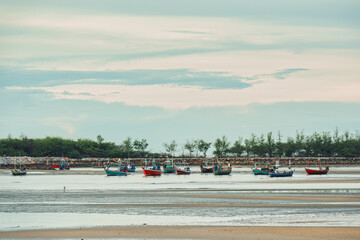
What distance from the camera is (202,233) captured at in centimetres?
2692

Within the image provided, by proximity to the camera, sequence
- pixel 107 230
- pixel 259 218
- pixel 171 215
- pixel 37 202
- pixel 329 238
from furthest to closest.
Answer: pixel 37 202 < pixel 171 215 < pixel 259 218 < pixel 107 230 < pixel 329 238

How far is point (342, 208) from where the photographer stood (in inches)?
1430

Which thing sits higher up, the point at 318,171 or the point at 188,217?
the point at 318,171

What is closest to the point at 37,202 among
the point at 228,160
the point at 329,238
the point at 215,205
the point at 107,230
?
the point at 215,205

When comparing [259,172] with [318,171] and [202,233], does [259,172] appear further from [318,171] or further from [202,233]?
[202,233]

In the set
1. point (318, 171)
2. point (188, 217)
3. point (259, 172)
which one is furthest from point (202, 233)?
point (259, 172)

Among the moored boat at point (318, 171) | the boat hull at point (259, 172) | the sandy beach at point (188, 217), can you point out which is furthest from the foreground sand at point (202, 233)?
the boat hull at point (259, 172)

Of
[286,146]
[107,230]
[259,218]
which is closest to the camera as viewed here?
[107,230]

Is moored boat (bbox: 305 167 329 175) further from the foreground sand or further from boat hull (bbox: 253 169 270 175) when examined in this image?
the foreground sand

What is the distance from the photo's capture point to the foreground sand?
2559 centimetres

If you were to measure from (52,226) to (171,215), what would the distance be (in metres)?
7.43

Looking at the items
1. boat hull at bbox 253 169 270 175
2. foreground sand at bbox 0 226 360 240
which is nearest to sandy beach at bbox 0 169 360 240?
foreground sand at bbox 0 226 360 240

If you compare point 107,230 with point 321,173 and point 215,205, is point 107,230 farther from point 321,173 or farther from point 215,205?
point 321,173

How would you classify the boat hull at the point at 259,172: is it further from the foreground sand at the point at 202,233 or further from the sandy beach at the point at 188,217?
the foreground sand at the point at 202,233
